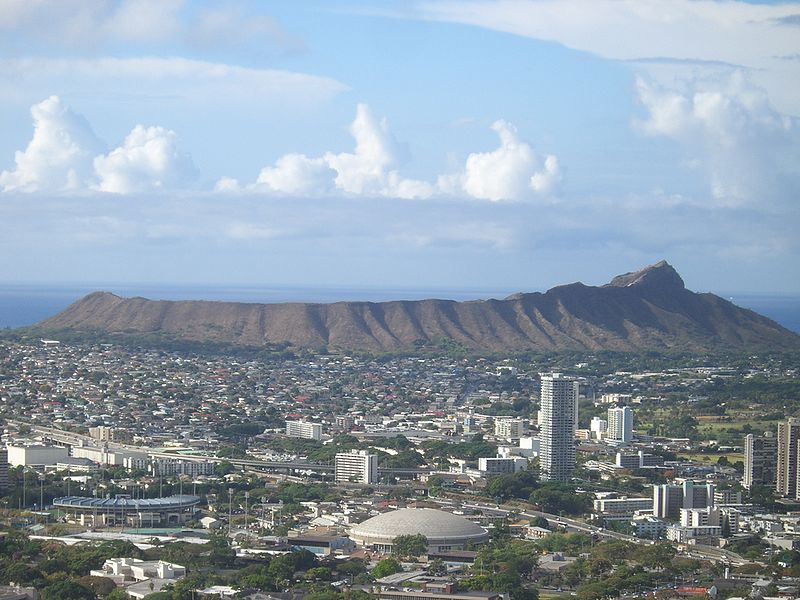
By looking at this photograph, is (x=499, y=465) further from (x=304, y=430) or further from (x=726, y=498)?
(x=304, y=430)

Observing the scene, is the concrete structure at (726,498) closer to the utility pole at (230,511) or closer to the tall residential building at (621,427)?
the utility pole at (230,511)

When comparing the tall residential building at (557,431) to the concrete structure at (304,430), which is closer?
the tall residential building at (557,431)

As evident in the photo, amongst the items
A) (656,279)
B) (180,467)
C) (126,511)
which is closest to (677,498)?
(126,511)

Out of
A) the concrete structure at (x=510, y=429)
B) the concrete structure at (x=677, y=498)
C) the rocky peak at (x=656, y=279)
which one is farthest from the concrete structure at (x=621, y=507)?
the rocky peak at (x=656, y=279)

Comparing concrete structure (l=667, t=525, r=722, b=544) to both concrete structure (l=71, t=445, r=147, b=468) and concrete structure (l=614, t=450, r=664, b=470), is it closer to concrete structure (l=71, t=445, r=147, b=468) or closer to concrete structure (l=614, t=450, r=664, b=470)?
concrete structure (l=614, t=450, r=664, b=470)

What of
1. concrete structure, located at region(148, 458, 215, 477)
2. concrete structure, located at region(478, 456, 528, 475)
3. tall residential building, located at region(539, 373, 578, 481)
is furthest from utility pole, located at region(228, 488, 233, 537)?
tall residential building, located at region(539, 373, 578, 481)

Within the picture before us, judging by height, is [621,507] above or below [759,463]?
below

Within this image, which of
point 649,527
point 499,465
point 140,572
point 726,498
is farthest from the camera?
point 499,465
